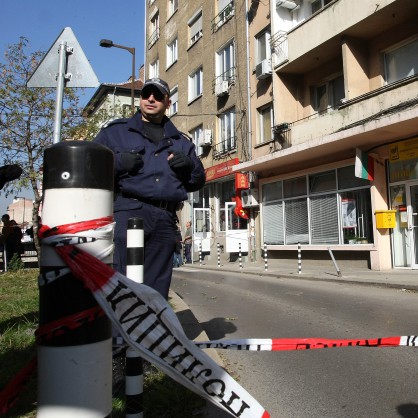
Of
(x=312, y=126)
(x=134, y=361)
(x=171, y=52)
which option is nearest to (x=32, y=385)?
(x=134, y=361)

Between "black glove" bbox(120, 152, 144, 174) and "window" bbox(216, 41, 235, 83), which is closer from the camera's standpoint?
"black glove" bbox(120, 152, 144, 174)

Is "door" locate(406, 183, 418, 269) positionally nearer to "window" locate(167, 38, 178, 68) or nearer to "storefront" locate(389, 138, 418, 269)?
"storefront" locate(389, 138, 418, 269)

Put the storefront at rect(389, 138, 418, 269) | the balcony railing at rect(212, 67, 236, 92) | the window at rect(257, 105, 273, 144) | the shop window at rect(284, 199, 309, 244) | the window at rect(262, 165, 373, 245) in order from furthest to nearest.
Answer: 1. the balcony railing at rect(212, 67, 236, 92)
2. the window at rect(257, 105, 273, 144)
3. the shop window at rect(284, 199, 309, 244)
4. the window at rect(262, 165, 373, 245)
5. the storefront at rect(389, 138, 418, 269)

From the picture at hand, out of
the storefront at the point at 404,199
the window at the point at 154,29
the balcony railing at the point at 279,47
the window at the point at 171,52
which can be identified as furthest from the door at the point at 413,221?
the window at the point at 154,29

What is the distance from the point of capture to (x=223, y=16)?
73.7 ft

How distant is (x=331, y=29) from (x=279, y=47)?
321cm

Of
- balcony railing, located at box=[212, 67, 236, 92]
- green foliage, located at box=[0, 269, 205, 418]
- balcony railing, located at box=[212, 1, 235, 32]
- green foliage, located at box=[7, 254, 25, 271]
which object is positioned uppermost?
balcony railing, located at box=[212, 1, 235, 32]

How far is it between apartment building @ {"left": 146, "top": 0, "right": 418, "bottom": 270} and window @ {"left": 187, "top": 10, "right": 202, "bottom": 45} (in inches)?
7.3

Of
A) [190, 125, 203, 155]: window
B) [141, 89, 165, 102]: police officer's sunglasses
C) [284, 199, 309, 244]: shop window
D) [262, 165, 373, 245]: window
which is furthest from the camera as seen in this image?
[190, 125, 203, 155]: window

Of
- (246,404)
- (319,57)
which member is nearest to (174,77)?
(319,57)

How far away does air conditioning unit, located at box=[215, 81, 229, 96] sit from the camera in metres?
21.3

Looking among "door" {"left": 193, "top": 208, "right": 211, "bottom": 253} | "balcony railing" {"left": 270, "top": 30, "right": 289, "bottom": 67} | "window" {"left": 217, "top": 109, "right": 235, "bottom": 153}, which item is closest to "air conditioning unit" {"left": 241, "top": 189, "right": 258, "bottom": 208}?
"window" {"left": 217, "top": 109, "right": 235, "bottom": 153}

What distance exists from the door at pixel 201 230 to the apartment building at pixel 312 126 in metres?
0.08

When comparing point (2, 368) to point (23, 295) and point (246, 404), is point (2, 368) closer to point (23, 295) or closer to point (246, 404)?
point (246, 404)
